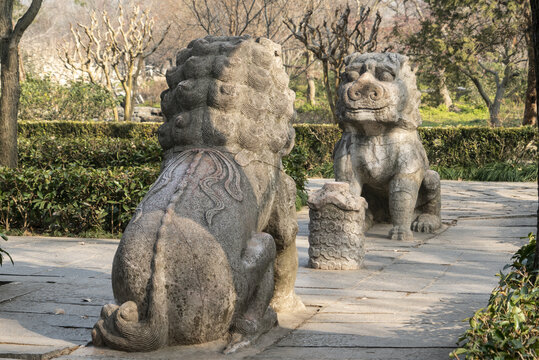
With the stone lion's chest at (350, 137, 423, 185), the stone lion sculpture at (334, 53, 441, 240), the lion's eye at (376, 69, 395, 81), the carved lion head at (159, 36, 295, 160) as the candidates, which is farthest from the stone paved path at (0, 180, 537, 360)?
the lion's eye at (376, 69, 395, 81)

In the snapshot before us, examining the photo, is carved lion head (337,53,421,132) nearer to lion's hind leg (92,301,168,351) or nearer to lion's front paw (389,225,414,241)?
lion's front paw (389,225,414,241)

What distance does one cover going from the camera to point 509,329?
121 inches

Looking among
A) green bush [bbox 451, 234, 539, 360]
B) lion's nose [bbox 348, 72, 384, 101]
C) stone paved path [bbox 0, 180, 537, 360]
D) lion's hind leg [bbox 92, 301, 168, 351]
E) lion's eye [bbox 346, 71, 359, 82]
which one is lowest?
stone paved path [bbox 0, 180, 537, 360]

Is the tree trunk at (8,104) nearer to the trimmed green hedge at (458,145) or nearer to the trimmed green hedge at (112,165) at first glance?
the trimmed green hedge at (112,165)

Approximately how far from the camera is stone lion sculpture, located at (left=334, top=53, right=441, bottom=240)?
7.74 m

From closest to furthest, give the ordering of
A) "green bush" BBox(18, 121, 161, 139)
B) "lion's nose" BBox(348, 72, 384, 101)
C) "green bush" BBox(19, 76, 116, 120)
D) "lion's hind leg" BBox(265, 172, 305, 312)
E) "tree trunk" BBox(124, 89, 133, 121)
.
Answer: "lion's hind leg" BBox(265, 172, 305, 312)
"lion's nose" BBox(348, 72, 384, 101)
"green bush" BBox(18, 121, 161, 139)
"green bush" BBox(19, 76, 116, 120)
"tree trunk" BBox(124, 89, 133, 121)

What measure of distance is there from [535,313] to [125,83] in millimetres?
23839

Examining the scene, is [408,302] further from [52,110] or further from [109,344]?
[52,110]

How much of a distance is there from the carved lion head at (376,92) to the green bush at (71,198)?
2653 mm

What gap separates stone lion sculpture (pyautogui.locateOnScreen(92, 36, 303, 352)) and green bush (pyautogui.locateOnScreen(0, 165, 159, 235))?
14.1 feet

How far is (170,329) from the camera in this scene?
11.7 feet

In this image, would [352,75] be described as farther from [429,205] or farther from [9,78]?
[9,78]

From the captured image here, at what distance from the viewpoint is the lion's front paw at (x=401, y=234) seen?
27.0ft

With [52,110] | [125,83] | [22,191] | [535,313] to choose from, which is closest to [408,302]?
[535,313]
